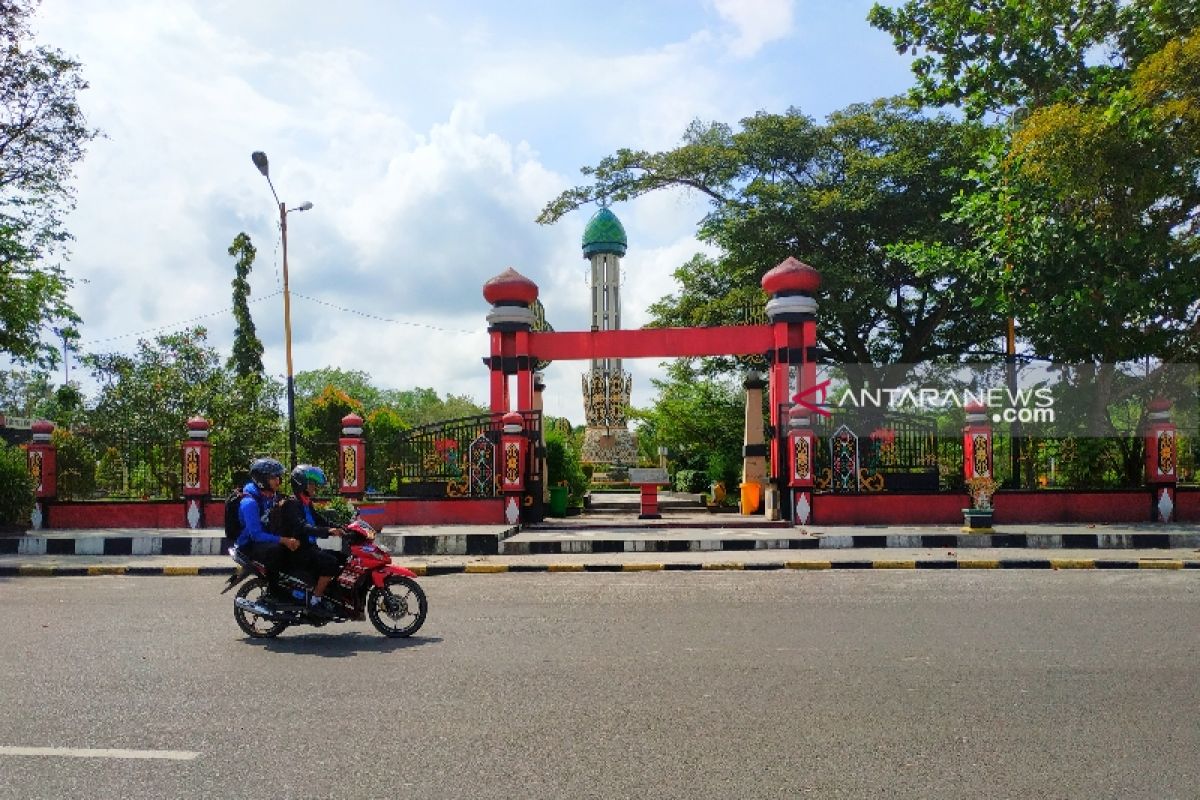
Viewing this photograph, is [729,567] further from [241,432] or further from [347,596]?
[241,432]

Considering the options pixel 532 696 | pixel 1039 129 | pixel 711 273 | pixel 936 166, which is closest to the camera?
pixel 532 696

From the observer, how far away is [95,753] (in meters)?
4.67

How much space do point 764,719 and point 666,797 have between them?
125cm

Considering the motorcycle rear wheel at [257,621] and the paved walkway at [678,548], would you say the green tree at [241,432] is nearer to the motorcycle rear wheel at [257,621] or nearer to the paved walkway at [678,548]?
the paved walkway at [678,548]

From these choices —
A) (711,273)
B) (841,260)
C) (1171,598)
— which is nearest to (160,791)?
(1171,598)

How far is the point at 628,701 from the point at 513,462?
12401 mm

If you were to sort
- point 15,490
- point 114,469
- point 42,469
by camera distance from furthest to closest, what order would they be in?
point 114,469, point 42,469, point 15,490

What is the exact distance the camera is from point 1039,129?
16156 millimetres

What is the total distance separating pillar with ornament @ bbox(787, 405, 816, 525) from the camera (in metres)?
17.5

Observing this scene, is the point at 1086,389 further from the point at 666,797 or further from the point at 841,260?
the point at 666,797

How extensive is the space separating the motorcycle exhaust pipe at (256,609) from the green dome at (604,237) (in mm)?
17933

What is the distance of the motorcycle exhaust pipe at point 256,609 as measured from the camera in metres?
7.78

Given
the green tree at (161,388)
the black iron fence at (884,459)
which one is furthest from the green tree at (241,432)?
the black iron fence at (884,459)

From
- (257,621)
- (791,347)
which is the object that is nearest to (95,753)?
(257,621)
